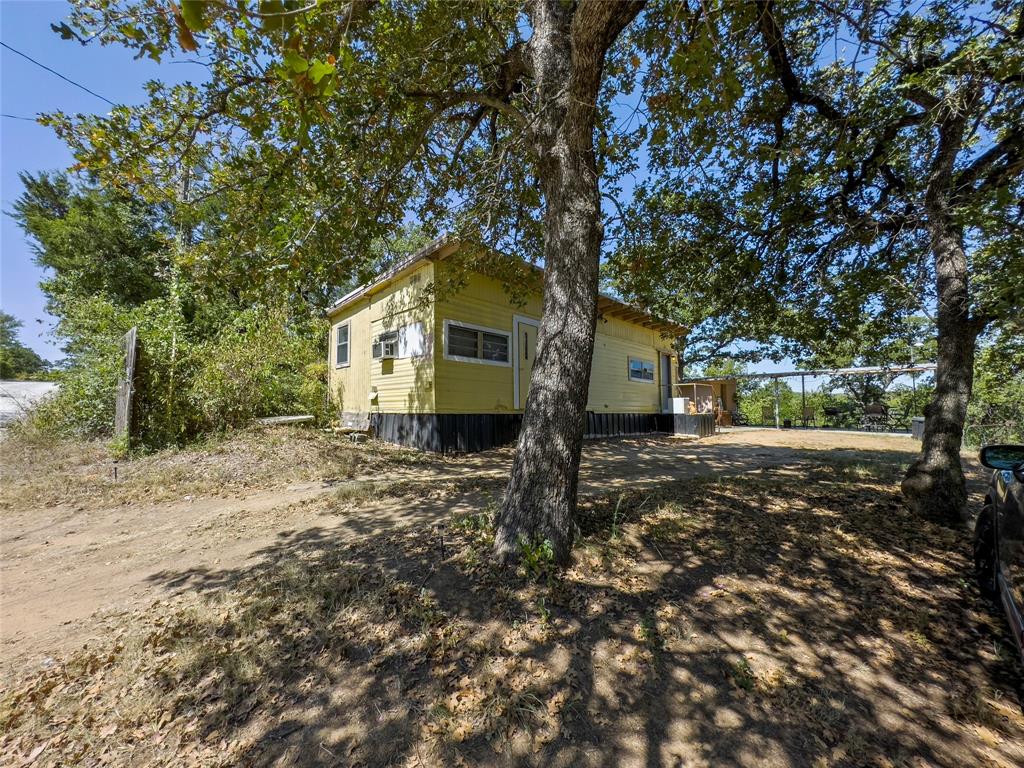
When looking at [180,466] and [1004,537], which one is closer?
Result: [1004,537]

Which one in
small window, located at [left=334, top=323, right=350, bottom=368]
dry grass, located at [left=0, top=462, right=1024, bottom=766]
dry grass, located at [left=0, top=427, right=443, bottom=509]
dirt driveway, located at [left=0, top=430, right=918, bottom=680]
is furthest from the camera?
small window, located at [left=334, top=323, right=350, bottom=368]

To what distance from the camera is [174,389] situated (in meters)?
8.09

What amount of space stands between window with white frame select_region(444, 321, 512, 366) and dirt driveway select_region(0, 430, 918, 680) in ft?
10.3

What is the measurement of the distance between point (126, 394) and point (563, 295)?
8874mm

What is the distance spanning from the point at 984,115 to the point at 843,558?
4.49 m

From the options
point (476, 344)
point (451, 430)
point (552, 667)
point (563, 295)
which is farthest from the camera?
point (476, 344)

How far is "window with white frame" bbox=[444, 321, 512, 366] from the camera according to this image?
9.06m

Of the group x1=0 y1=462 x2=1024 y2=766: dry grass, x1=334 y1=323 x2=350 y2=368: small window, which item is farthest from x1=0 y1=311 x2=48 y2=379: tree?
x1=0 y1=462 x2=1024 y2=766: dry grass

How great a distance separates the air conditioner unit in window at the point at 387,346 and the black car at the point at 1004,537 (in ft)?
31.3

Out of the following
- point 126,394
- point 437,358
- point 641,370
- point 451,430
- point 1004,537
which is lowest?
point 1004,537

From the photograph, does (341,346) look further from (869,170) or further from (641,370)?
(869,170)

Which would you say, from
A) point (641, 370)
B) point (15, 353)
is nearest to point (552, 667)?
point (641, 370)

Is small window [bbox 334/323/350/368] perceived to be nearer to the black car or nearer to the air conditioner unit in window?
the air conditioner unit in window

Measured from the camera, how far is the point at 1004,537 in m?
2.30
